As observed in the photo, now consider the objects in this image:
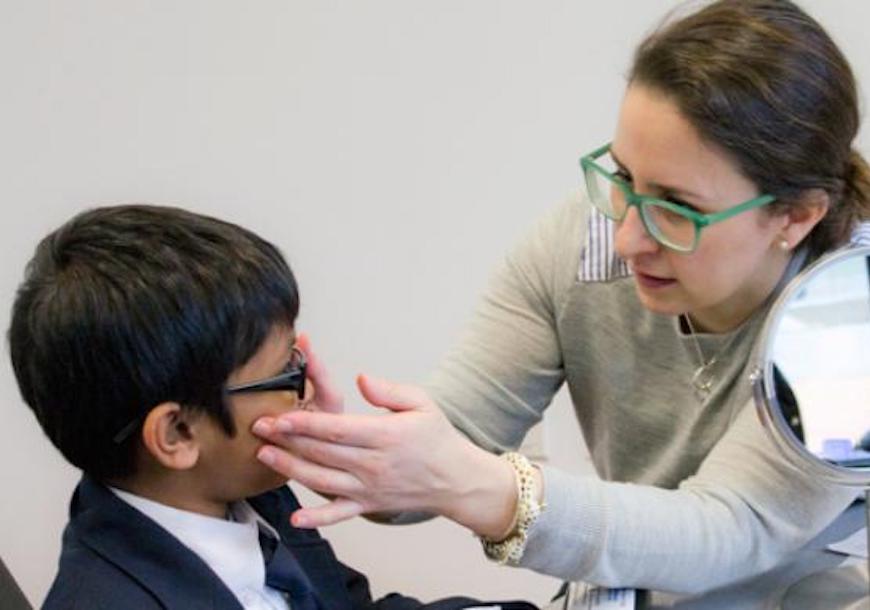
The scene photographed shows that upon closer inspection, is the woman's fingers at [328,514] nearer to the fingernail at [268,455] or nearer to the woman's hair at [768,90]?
the fingernail at [268,455]

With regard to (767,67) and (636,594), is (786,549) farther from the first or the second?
(767,67)

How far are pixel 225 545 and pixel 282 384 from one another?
0.48 feet

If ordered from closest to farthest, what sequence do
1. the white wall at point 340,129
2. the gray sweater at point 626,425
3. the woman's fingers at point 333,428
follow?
the woman's fingers at point 333,428 < the gray sweater at point 626,425 < the white wall at point 340,129

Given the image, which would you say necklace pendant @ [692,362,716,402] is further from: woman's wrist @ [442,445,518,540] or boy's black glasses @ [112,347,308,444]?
boy's black glasses @ [112,347,308,444]

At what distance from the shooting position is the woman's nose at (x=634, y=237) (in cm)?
97

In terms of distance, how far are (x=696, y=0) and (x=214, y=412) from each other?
64cm

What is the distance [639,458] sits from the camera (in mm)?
1164

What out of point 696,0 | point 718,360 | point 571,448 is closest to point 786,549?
point 718,360

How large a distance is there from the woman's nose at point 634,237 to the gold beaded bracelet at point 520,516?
231mm

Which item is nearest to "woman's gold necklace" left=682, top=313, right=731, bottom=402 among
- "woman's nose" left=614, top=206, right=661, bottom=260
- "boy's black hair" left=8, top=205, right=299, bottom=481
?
"woman's nose" left=614, top=206, right=661, bottom=260

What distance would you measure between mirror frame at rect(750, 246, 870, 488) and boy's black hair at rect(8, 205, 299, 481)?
40 cm

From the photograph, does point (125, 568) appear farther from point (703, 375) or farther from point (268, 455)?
point (703, 375)

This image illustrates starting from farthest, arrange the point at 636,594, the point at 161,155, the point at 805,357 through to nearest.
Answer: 1. the point at 161,155
2. the point at 636,594
3. the point at 805,357

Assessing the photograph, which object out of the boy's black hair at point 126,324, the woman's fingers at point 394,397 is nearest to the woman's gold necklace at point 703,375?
the woman's fingers at point 394,397
